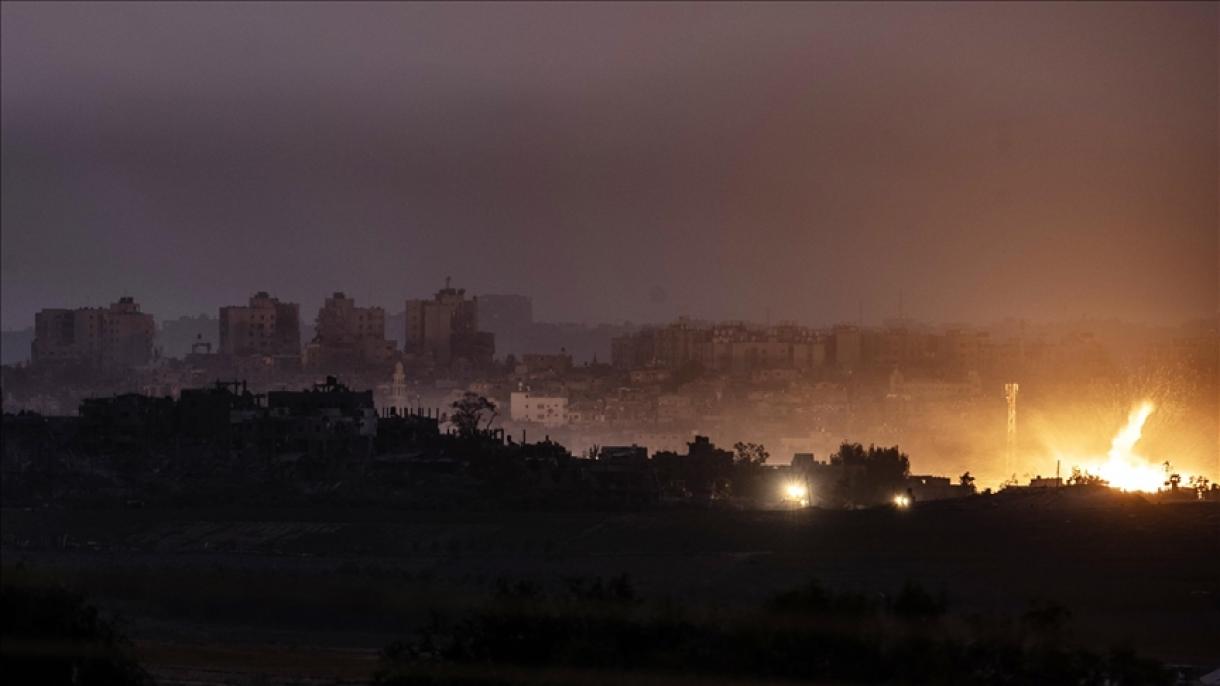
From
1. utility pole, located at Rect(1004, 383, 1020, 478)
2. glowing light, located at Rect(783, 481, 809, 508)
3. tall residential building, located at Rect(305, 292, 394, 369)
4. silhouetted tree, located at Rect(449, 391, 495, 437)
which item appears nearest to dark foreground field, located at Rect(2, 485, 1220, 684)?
glowing light, located at Rect(783, 481, 809, 508)

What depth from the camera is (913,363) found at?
2291 inches

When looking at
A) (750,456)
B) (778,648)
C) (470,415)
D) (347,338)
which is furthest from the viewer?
(347,338)

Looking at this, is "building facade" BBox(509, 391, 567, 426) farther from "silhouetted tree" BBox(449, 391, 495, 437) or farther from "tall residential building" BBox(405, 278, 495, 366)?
"tall residential building" BBox(405, 278, 495, 366)

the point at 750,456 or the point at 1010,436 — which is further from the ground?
the point at 1010,436

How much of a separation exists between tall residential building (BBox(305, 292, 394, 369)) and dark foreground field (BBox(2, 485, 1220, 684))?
31.4 m

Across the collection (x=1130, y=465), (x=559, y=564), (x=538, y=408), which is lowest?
(x=559, y=564)

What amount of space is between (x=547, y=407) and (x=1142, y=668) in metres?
41.0

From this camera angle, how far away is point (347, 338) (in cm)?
6266

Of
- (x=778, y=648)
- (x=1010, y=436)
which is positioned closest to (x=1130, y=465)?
(x=1010, y=436)

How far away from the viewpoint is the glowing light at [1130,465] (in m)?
29.3

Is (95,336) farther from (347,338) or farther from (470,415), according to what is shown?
(470,415)

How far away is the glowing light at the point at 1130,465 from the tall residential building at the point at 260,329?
31713 mm

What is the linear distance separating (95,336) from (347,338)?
800 centimetres

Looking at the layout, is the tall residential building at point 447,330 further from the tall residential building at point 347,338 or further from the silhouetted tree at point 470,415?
the silhouetted tree at point 470,415
